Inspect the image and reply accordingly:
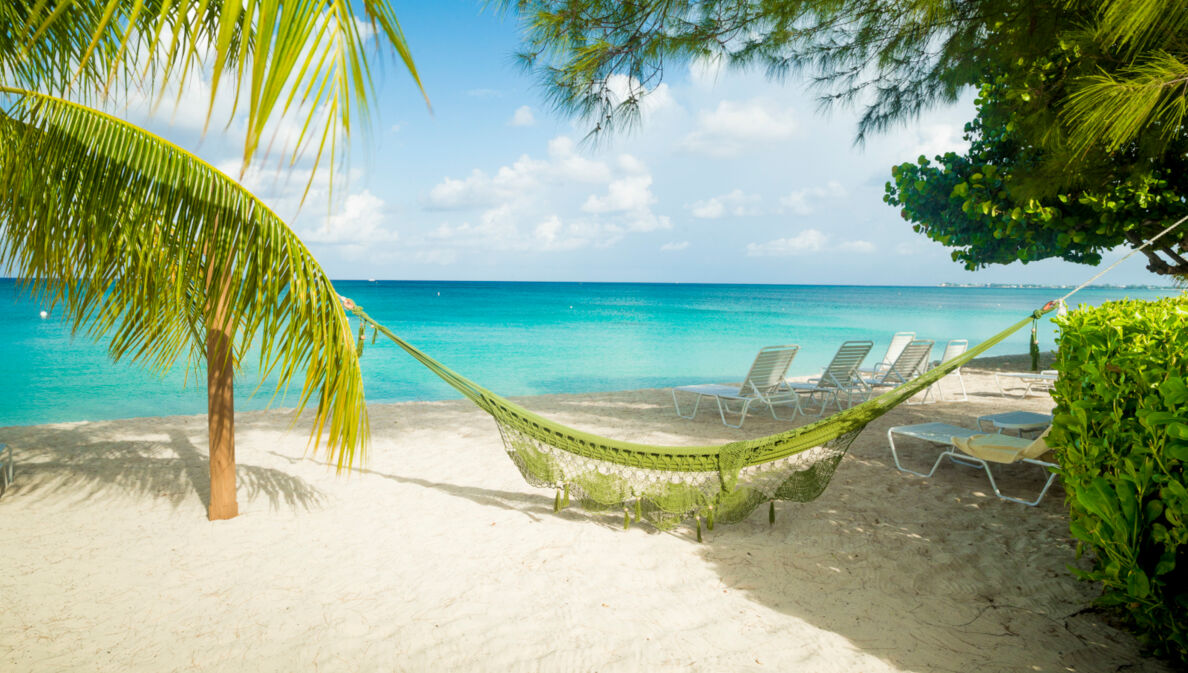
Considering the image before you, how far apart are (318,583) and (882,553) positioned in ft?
7.60

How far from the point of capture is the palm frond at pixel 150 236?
84.2 inches

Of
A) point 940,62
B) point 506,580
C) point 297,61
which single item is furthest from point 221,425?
point 940,62

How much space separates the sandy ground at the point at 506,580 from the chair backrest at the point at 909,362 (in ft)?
8.38

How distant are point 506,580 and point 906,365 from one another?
17.4ft

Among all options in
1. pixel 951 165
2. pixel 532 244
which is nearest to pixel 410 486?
pixel 951 165

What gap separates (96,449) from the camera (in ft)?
15.0

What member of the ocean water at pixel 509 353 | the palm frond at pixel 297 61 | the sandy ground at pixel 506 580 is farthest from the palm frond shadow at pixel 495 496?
the palm frond at pixel 297 61

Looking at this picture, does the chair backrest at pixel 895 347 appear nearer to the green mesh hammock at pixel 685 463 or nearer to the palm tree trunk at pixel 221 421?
the green mesh hammock at pixel 685 463

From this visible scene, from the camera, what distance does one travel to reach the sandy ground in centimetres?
202

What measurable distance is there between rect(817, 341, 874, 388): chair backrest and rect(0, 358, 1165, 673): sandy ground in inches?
71.4

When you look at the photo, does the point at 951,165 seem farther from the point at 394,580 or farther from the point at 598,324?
the point at 598,324

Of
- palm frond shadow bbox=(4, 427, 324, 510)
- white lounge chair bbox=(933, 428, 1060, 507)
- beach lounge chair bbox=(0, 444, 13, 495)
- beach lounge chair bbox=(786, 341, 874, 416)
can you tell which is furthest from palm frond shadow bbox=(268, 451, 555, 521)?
beach lounge chair bbox=(786, 341, 874, 416)

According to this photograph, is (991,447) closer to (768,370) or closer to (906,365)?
(768,370)

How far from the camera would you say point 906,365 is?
6469 mm
